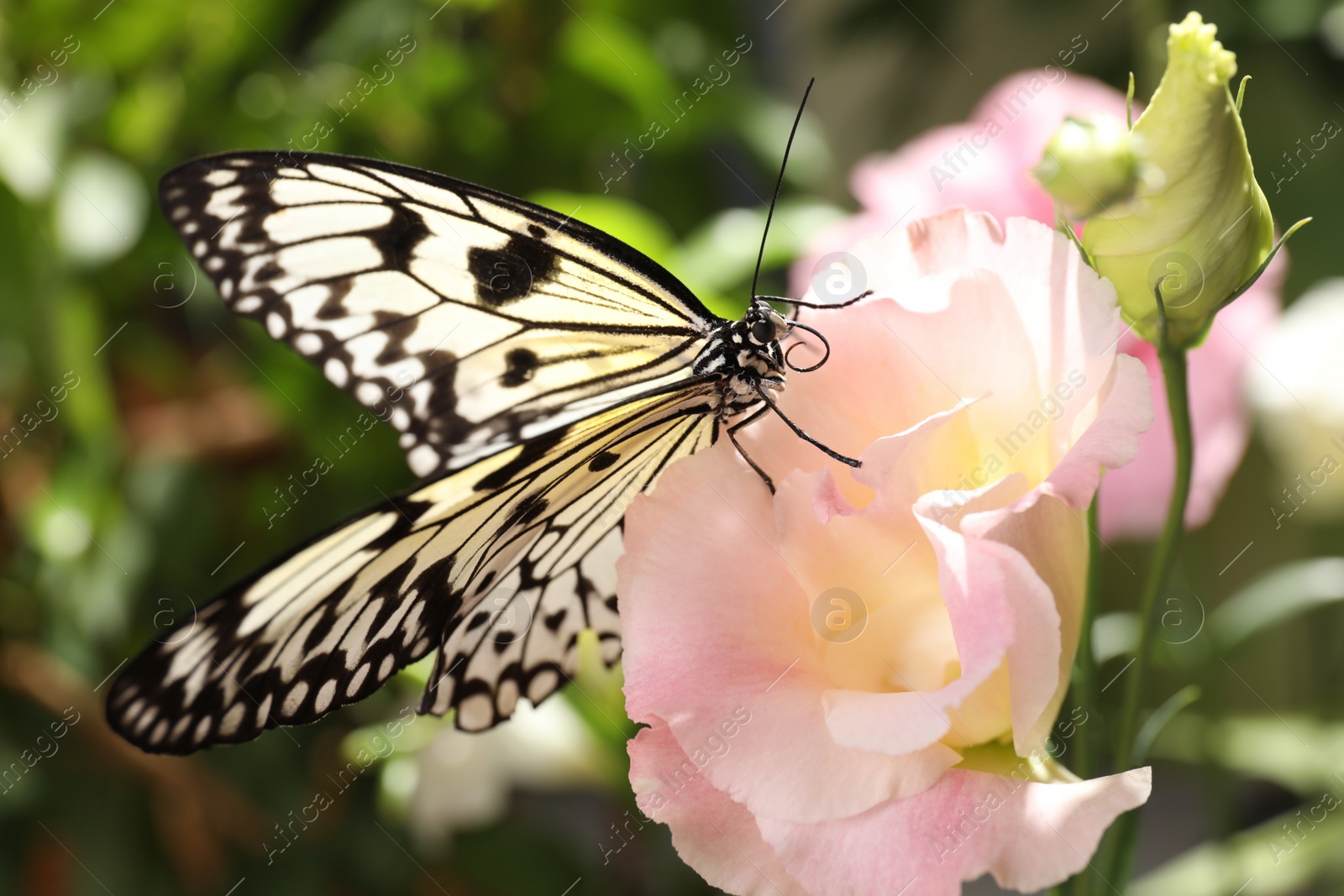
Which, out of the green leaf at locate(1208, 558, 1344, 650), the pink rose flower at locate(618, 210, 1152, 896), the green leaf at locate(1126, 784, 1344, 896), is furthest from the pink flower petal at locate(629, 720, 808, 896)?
the green leaf at locate(1126, 784, 1344, 896)

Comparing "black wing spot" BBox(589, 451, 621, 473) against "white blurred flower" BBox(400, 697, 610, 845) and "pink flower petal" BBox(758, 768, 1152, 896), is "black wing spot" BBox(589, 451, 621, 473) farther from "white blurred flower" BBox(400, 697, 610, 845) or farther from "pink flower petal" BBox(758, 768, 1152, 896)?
"white blurred flower" BBox(400, 697, 610, 845)

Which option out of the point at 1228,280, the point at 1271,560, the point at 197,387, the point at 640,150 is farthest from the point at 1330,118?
the point at 197,387

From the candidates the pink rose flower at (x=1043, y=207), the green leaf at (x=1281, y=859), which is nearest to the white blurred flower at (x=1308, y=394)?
the pink rose flower at (x=1043, y=207)

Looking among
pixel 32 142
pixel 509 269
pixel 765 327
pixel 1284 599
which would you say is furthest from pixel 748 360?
pixel 32 142

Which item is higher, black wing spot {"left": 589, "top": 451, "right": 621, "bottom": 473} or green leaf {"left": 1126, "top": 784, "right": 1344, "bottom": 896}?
black wing spot {"left": 589, "top": 451, "right": 621, "bottom": 473}

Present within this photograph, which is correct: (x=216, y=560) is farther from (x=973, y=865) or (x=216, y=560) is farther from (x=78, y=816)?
(x=973, y=865)
